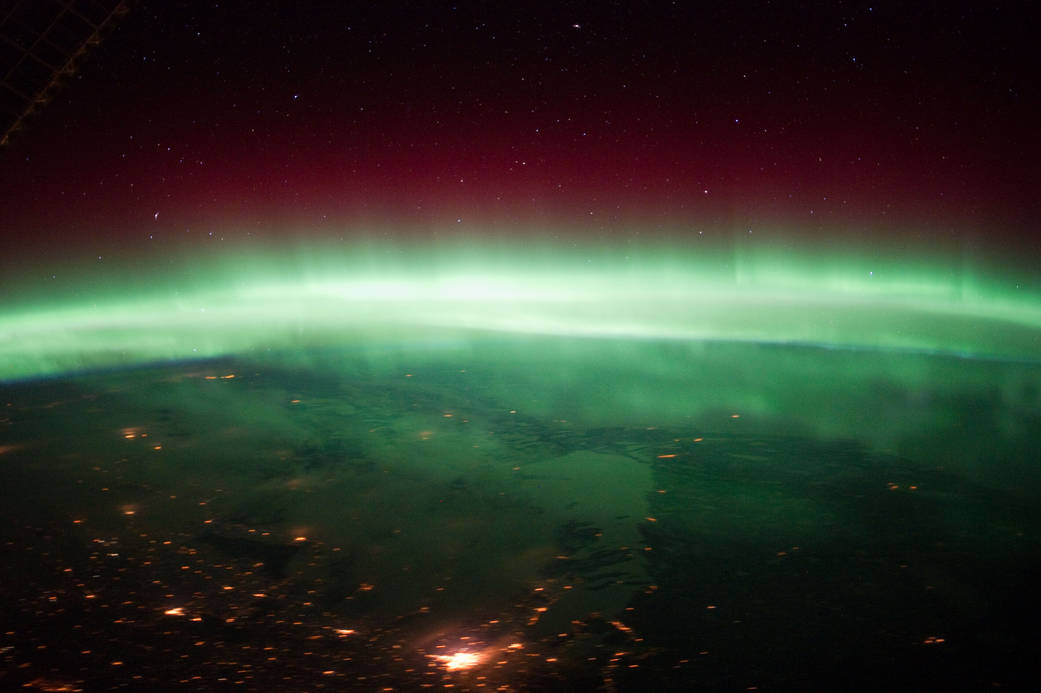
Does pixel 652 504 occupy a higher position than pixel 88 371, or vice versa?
pixel 88 371

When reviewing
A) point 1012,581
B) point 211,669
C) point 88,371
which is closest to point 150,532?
point 211,669

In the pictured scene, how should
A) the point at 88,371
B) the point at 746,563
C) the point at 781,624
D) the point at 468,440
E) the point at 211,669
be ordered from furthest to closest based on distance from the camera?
the point at 88,371
the point at 468,440
the point at 746,563
the point at 781,624
the point at 211,669

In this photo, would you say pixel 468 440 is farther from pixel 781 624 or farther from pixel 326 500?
pixel 781 624

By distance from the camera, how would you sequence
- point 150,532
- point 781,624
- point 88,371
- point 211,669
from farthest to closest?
point 88,371
point 150,532
point 781,624
point 211,669

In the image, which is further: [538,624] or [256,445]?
[256,445]

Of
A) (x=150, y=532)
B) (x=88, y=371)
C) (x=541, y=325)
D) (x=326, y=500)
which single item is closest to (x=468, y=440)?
(x=326, y=500)

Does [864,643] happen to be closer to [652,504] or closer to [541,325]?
[652,504]

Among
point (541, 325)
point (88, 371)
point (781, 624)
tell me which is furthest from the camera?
point (541, 325)

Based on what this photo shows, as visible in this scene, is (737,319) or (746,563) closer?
(746,563)

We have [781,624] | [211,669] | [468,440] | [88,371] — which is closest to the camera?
[211,669]
